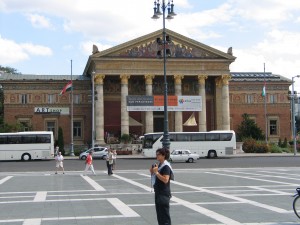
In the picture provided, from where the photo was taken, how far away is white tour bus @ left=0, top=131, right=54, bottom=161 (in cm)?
5288

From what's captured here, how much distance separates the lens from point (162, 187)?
358 inches

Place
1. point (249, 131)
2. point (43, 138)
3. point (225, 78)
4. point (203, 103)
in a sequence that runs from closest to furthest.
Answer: point (43, 138)
point (203, 103)
point (225, 78)
point (249, 131)

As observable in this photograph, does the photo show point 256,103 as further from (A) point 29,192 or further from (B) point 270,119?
(A) point 29,192

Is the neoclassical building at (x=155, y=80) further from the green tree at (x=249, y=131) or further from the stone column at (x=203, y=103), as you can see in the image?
the green tree at (x=249, y=131)

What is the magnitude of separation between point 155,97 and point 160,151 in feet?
194

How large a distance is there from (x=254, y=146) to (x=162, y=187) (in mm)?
60654

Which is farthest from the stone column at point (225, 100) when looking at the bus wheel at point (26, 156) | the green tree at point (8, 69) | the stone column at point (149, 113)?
the green tree at point (8, 69)

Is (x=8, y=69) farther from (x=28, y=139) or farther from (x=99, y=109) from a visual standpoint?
(x=28, y=139)

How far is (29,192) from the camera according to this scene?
19047mm

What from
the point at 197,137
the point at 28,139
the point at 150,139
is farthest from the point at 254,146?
the point at 28,139

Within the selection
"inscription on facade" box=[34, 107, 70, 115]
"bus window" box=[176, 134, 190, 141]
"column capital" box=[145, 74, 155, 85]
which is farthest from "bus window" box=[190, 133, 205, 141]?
"inscription on facade" box=[34, 107, 70, 115]

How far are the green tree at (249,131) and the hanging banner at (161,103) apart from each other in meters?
10.1

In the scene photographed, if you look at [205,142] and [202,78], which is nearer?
[205,142]

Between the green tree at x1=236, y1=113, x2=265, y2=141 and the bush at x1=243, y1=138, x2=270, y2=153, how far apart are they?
3.61 metres
